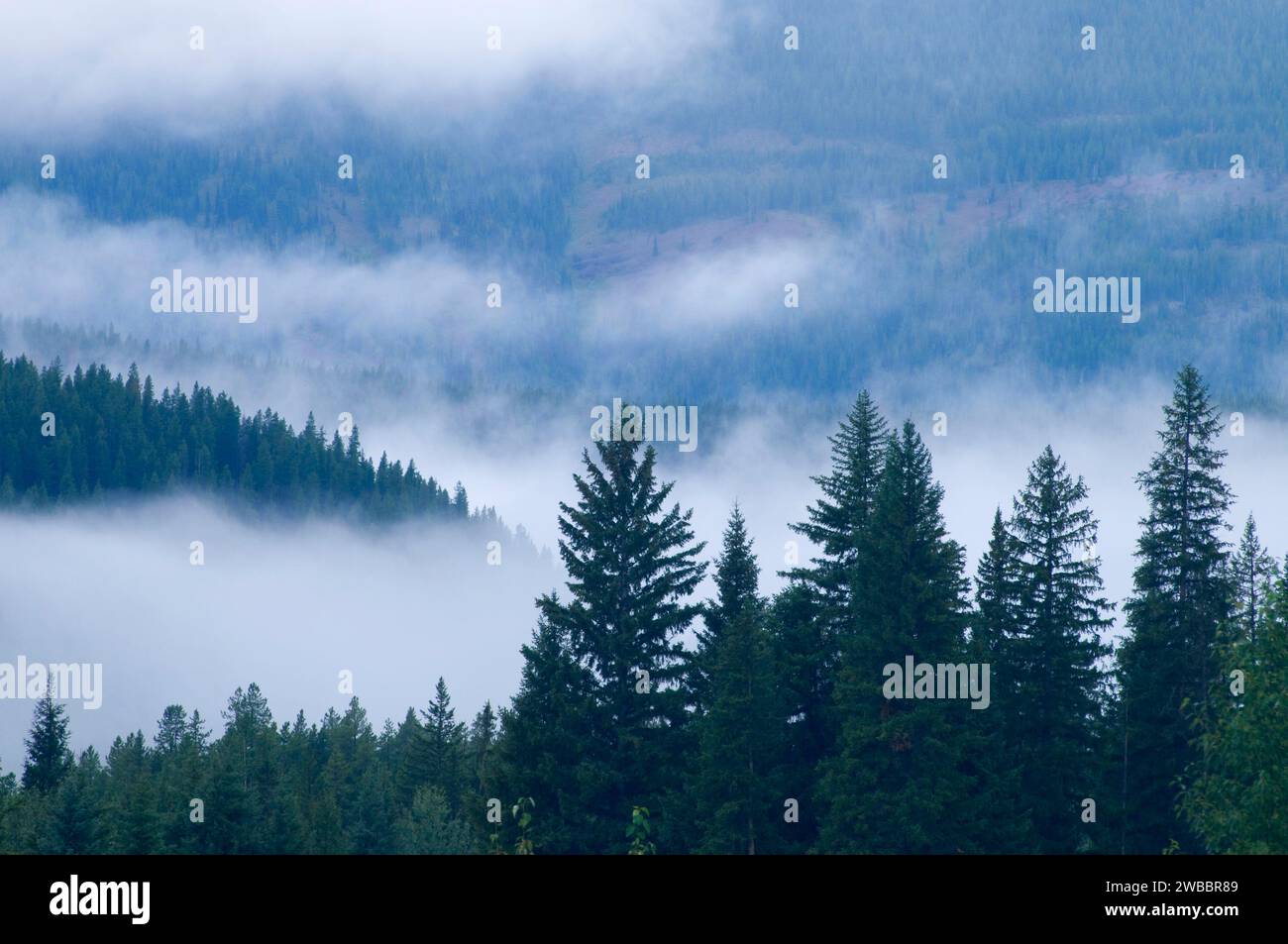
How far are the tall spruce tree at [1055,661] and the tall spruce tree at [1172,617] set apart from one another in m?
1.40

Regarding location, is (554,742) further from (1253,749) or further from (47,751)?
(47,751)

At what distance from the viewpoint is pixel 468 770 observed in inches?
4358

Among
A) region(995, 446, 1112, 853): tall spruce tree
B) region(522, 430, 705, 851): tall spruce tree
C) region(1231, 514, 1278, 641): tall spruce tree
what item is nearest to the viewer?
region(1231, 514, 1278, 641): tall spruce tree

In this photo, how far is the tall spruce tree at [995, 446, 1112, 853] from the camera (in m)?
57.2

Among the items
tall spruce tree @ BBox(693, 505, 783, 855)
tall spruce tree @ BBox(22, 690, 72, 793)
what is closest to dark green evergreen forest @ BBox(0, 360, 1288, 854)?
tall spruce tree @ BBox(693, 505, 783, 855)

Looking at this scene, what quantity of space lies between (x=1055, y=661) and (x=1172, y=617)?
4.53 metres

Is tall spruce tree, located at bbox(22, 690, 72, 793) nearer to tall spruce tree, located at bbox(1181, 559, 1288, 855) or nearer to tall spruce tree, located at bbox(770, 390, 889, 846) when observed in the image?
tall spruce tree, located at bbox(770, 390, 889, 846)

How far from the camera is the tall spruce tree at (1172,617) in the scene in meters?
56.5

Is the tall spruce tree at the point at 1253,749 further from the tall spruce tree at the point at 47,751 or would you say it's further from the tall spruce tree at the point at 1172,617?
the tall spruce tree at the point at 47,751

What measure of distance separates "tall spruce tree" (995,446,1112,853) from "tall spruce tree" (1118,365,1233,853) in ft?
4.58
